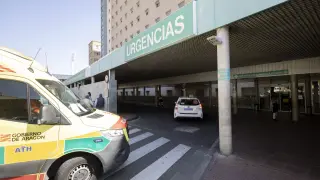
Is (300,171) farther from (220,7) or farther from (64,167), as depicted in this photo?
(64,167)

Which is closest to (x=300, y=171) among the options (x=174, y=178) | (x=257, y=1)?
(x=174, y=178)

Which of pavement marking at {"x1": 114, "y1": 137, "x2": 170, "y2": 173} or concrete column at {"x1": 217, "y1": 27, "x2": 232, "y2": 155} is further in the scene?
concrete column at {"x1": 217, "y1": 27, "x2": 232, "y2": 155}

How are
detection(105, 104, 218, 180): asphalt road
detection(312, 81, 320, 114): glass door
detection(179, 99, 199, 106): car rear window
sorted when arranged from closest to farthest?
detection(105, 104, 218, 180): asphalt road
detection(179, 99, 199, 106): car rear window
detection(312, 81, 320, 114): glass door

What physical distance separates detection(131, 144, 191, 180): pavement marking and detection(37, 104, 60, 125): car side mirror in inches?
80.6

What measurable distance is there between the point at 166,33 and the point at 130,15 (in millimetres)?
33810

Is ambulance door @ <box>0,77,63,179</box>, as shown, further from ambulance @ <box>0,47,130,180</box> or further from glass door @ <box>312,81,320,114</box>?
glass door @ <box>312,81,320,114</box>

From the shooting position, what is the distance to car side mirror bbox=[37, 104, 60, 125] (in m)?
3.12

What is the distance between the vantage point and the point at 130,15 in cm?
3816

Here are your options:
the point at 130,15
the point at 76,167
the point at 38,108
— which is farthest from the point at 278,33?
the point at 130,15

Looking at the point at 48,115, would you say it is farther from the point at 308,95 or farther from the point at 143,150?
the point at 308,95

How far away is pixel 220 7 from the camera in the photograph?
17.8ft

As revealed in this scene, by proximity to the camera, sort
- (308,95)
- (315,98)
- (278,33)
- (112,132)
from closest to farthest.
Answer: (112,132), (278,33), (315,98), (308,95)

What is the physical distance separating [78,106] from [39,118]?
0.94 metres

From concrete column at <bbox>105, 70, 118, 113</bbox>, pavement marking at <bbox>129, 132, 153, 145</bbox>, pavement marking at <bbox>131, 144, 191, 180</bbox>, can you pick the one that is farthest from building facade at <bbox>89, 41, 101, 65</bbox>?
pavement marking at <bbox>131, 144, 191, 180</bbox>
